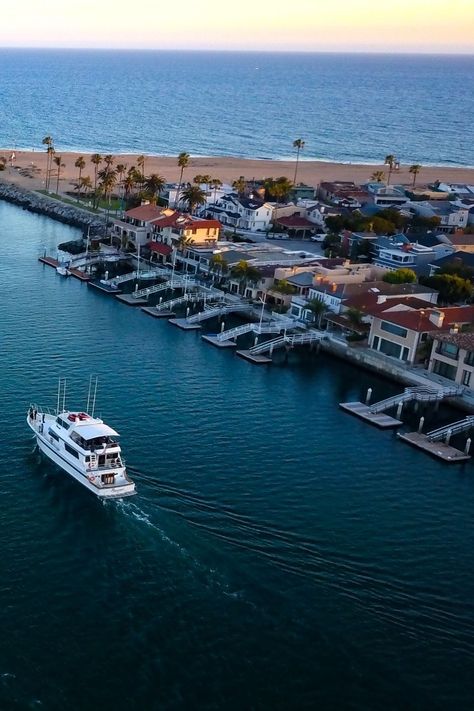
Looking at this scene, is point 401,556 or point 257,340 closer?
point 401,556

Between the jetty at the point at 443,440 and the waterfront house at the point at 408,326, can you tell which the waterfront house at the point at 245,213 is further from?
the jetty at the point at 443,440

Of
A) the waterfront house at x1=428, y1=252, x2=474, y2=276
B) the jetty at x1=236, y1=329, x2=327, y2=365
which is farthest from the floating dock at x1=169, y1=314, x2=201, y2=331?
the waterfront house at x1=428, y1=252, x2=474, y2=276

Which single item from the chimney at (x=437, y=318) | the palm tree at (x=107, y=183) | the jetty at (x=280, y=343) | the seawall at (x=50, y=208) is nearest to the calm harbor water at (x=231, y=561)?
the jetty at (x=280, y=343)

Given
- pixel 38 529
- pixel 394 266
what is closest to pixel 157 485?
pixel 38 529

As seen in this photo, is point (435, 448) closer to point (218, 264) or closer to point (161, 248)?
point (218, 264)

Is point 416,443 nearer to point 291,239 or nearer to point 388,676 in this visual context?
point 388,676

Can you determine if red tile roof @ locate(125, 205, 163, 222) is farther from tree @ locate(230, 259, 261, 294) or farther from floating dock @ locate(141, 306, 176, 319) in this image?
floating dock @ locate(141, 306, 176, 319)

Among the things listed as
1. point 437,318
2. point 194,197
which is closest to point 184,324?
point 437,318
